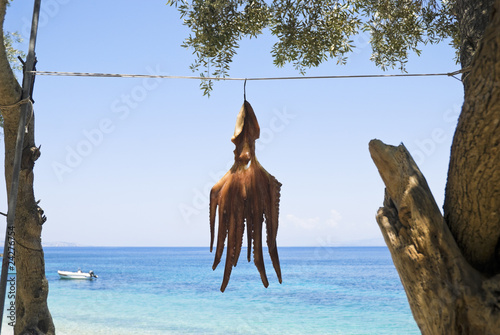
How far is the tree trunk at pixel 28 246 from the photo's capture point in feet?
17.3

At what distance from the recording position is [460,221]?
8.88 ft

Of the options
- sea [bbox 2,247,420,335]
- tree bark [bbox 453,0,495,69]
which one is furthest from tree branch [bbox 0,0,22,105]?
sea [bbox 2,247,420,335]

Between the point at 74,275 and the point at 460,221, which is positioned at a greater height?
the point at 460,221

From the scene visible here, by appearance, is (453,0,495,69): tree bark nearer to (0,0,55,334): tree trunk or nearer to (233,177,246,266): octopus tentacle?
(233,177,246,266): octopus tentacle

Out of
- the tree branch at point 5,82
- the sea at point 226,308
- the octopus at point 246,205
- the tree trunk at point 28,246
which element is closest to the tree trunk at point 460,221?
the octopus at point 246,205

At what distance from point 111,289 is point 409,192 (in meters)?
35.8

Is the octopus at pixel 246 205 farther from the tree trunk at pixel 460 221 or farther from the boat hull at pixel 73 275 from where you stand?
the boat hull at pixel 73 275

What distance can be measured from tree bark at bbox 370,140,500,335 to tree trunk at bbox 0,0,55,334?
3903 mm

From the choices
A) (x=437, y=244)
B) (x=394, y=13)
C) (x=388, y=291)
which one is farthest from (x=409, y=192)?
(x=388, y=291)

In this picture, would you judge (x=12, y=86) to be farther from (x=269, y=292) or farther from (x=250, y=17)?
(x=269, y=292)

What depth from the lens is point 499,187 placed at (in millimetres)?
2541

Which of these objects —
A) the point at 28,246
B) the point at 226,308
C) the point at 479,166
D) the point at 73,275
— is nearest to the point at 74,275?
the point at 73,275

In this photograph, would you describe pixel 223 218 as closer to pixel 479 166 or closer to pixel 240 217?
pixel 240 217

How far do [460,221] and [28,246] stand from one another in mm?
4552
